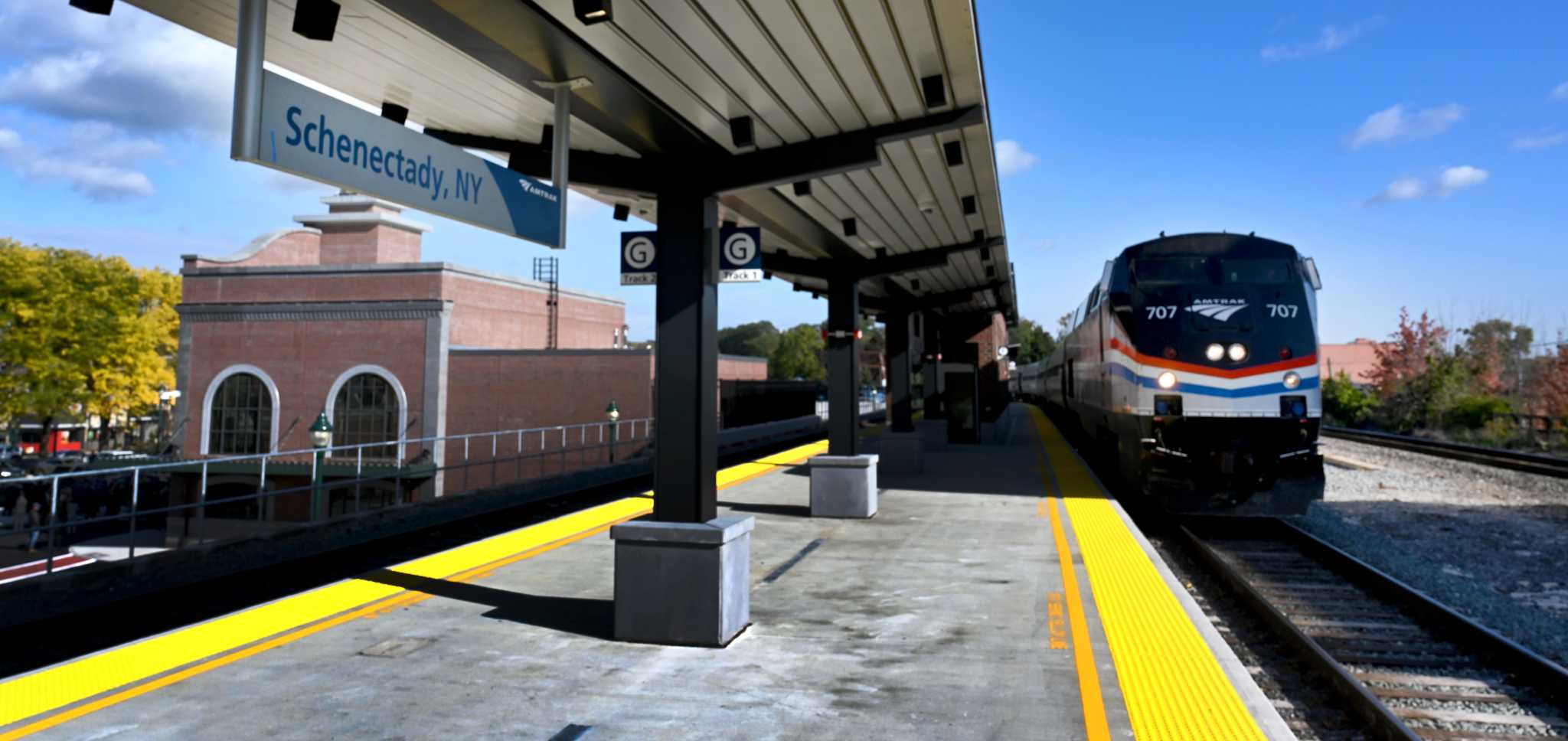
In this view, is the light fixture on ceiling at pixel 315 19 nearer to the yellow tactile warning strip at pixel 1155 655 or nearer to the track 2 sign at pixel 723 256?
the track 2 sign at pixel 723 256

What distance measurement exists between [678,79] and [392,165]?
7.55ft

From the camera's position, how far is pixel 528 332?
46.8 metres

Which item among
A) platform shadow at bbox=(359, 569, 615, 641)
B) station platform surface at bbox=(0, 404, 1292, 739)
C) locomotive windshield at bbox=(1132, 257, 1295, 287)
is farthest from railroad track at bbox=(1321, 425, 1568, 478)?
platform shadow at bbox=(359, 569, 615, 641)

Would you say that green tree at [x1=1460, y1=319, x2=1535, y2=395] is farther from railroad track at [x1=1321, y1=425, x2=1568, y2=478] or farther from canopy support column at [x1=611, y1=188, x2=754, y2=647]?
canopy support column at [x1=611, y1=188, x2=754, y2=647]

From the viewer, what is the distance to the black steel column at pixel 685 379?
6602 mm

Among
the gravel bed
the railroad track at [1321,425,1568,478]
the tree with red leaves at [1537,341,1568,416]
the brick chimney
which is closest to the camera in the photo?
the gravel bed

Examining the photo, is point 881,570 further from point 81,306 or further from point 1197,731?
point 81,306

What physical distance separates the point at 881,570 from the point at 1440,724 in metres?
4.46

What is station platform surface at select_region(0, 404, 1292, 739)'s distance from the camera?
4590mm

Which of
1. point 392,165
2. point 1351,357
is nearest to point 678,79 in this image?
point 392,165

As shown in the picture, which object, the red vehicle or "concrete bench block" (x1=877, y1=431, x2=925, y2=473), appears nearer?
"concrete bench block" (x1=877, y1=431, x2=925, y2=473)

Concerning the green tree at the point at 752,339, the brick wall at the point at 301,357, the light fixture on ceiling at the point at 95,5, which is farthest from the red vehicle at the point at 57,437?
the green tree at the point at 752,339

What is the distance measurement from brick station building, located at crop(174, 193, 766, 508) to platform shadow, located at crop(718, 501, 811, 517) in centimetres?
2444

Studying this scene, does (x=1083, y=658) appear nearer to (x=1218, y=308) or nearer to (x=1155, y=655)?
(x=1155, y=655)
